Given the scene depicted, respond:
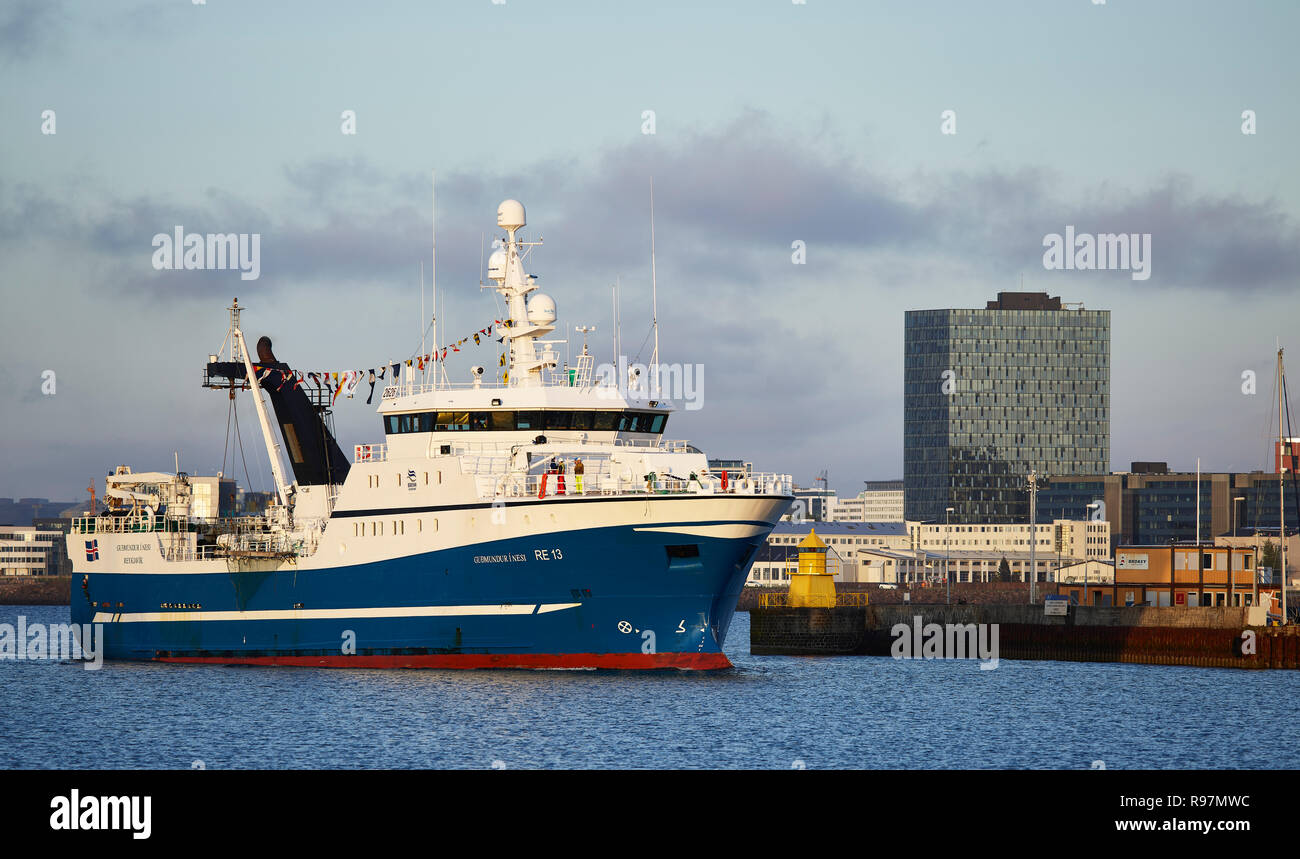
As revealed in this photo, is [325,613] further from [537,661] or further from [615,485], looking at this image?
[615,485]

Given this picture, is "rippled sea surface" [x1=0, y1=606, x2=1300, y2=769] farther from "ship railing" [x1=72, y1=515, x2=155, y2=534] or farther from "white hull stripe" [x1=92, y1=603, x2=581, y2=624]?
"ship railing" [x1=72, y1=515, x2=155, y2=534]

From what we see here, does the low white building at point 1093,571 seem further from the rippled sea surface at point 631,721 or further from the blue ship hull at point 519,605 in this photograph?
the blue ship hull at point 519,605

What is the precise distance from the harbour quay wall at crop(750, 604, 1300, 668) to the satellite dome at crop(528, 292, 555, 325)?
2163 centimetres

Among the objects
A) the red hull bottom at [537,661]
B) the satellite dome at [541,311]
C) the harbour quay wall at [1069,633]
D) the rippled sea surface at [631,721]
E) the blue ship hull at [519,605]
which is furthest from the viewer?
the harbour quay wall at [1069,633]

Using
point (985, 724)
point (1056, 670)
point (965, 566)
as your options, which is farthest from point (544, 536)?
point (965, 566)

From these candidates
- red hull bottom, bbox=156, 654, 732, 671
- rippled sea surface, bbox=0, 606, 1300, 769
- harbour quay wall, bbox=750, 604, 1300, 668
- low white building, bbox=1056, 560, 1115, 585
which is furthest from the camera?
low white building, bbox=1056, 560, 1115, 585

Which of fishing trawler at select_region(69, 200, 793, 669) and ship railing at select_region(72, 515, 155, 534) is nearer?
fishing trawler at select_region(69, 200, 793, 669)

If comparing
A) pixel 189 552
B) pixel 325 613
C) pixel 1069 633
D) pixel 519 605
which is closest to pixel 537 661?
pixel 519 605

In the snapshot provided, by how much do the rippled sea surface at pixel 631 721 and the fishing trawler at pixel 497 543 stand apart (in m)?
1.30

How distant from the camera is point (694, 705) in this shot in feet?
141

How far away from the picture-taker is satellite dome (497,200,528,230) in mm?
54562

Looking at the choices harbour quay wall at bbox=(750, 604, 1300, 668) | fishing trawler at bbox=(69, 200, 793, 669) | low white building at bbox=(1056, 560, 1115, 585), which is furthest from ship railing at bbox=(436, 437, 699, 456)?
low white building at bbox=(1056, 560, 1115, 585)

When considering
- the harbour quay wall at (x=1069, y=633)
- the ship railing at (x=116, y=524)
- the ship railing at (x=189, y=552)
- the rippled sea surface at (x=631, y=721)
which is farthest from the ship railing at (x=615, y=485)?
the harbour quay wall at (x=1069, y=633)

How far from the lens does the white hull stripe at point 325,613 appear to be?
48919 millimetres
